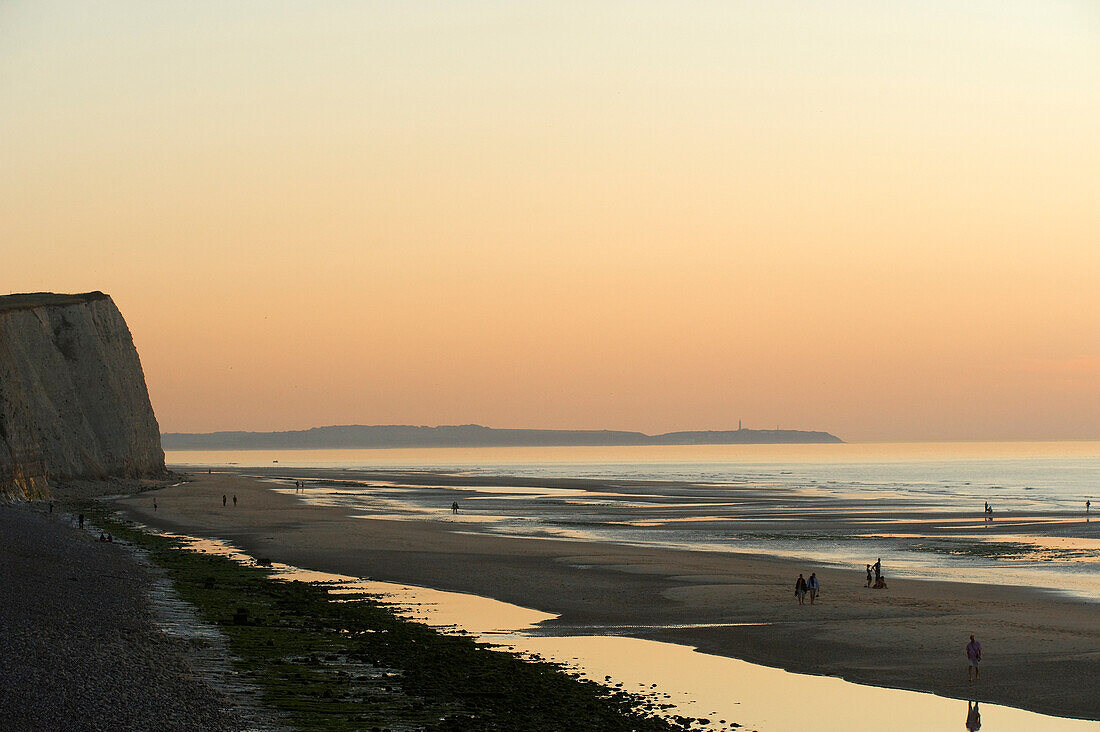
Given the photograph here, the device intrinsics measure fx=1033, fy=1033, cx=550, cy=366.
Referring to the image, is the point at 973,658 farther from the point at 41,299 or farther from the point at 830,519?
the point at 41,299

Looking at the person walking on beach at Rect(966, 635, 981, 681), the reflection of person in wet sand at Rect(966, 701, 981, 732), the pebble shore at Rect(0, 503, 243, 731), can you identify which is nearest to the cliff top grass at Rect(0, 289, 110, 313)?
the pebble shore at Rect(0, 503, 243, 731)

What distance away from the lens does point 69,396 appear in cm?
9838

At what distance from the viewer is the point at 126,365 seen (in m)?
114

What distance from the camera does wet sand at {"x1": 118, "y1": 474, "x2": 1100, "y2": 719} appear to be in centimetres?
2408

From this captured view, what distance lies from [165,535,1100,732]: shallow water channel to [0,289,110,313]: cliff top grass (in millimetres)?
81659

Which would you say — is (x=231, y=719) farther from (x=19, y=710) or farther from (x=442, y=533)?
(x=442, y=533)

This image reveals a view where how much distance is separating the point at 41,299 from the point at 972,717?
110 m

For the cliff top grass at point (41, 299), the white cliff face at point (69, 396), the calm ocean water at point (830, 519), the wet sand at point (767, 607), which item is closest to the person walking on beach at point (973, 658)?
the wet sand at point (767, 607)

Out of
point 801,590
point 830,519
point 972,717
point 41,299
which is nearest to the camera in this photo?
point 972,717

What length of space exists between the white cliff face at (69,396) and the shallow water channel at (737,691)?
56.0m

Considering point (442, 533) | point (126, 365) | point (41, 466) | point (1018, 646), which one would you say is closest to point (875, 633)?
point (1018, 646)

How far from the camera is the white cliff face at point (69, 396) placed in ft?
247

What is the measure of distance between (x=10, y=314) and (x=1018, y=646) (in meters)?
88.1

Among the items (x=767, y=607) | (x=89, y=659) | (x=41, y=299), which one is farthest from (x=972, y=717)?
(x=41, y=299)
